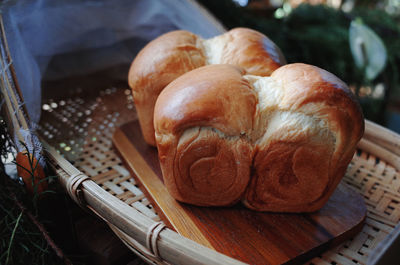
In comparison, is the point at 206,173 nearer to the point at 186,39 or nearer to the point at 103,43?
the point at 186,39

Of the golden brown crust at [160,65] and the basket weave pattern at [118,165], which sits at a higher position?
the golden brown crust at [160,65]

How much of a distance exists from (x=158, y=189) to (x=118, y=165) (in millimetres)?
249

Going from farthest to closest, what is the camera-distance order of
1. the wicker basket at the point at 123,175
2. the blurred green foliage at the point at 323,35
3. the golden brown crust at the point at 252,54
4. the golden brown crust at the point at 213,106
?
the blurred green foliage at the point at 323,35
the golden brown crust at the point at 252,54
the golden brown crust at the point at 213,106
the wicker basket at the point at 123,175

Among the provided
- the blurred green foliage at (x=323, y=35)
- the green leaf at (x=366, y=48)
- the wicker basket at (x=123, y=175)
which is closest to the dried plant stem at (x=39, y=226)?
the wicker basket at (x=123, y=175)

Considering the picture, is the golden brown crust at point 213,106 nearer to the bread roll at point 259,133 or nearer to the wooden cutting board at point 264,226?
the bread roll at point 259,133

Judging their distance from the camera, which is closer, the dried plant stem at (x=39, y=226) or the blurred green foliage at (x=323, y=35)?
the dried plant stem at (x=39, y=226)

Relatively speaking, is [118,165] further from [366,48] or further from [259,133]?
[366,48]

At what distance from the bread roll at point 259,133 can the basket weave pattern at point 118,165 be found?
7.0 inches

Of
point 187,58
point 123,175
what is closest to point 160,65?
point 187,58

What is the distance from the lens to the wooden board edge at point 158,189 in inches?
34.9

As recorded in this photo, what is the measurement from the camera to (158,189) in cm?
104

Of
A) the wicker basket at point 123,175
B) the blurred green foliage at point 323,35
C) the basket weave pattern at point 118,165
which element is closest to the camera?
the wicker basket at point 123,175

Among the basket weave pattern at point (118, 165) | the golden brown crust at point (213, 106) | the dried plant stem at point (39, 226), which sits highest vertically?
the golden brown crust at point (213, 106)

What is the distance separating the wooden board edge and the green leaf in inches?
60.5
